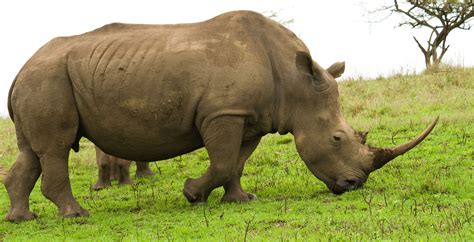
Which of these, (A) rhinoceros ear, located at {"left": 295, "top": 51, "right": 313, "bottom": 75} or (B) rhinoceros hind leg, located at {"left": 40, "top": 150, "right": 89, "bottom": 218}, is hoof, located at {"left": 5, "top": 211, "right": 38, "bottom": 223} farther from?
(A) rhinoceros ear, located at {"left": 295, "top": 51, "right": 313, "bottom": 75}

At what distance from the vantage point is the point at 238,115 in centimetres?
873

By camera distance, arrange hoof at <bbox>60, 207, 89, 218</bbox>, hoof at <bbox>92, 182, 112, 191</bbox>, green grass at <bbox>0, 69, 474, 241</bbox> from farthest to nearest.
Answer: hoof at <bbox>92, 182, 112, 191</bbox>, hoof at <bbox>60, 207, 89, 218</bbox>, green grass at <bbox>0, 69, 474, 241</bbox>

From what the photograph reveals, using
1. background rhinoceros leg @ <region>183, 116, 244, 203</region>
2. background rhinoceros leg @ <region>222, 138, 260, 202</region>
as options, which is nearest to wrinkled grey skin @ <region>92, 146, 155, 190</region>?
background rhinoceros leg @ <region>222, 138, 260, 202</region>

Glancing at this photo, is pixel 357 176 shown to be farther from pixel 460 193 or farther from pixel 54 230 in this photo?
pixel 54 230

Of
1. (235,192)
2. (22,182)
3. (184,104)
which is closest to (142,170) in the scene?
(22,182)

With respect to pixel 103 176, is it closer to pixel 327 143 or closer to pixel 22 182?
pixel 22 182

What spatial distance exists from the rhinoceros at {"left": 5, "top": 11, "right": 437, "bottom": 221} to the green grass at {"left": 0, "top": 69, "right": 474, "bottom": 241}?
1.44ft

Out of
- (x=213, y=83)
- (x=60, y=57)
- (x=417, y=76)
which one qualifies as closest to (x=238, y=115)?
(x=213, y=83)

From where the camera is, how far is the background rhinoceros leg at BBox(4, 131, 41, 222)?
927 cm

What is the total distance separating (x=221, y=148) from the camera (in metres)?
8.76

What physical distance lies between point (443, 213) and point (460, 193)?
1.30 meters

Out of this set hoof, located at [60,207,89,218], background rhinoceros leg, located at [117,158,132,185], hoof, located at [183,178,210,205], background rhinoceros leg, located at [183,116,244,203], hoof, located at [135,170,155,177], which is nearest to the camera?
background rhinoceros leg, located at [183,116,244,203]

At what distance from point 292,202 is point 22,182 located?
10.2 feet

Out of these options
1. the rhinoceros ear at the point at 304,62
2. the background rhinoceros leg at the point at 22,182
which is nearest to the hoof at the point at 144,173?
the background rhinoceros leg at the point at 22,182
